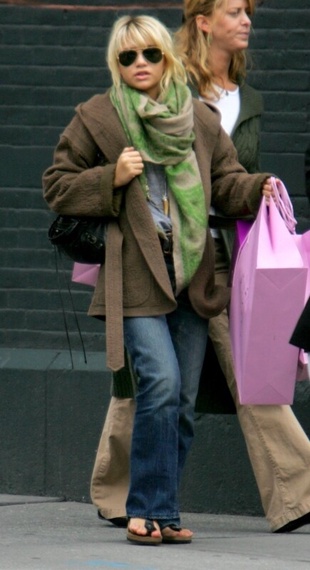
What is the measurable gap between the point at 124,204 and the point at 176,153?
0.26 meters

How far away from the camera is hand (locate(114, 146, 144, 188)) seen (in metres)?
5.34

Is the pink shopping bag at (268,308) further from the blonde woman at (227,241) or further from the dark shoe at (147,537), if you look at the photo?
the dark shoe at (147,537)

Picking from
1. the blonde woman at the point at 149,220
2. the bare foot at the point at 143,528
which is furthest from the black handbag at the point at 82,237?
the bare foot at the point at 143,528

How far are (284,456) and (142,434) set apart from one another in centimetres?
79

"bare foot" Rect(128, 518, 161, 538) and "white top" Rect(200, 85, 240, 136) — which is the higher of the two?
"white top" Rect(200, 85, 240, 136)

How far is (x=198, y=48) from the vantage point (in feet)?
19.6

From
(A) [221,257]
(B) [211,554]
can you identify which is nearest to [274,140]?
(A) [221,257]

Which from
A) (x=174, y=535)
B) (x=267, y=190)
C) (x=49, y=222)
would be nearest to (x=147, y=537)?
(x=174, y=535)

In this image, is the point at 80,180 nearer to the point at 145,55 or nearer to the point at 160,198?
the point at 160,198

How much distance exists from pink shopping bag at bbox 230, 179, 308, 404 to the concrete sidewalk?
1.82 ft

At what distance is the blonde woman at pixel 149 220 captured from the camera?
17.6ft

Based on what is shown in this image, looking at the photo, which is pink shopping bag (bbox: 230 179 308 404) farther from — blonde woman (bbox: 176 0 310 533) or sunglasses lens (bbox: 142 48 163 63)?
sunglasses lens (bbox: 142 48 163 63)

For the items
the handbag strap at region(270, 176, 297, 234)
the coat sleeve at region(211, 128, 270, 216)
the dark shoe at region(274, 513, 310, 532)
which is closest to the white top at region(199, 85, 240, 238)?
the coat sleeve at region(211, 128, 270, 216)

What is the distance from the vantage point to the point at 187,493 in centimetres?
681
